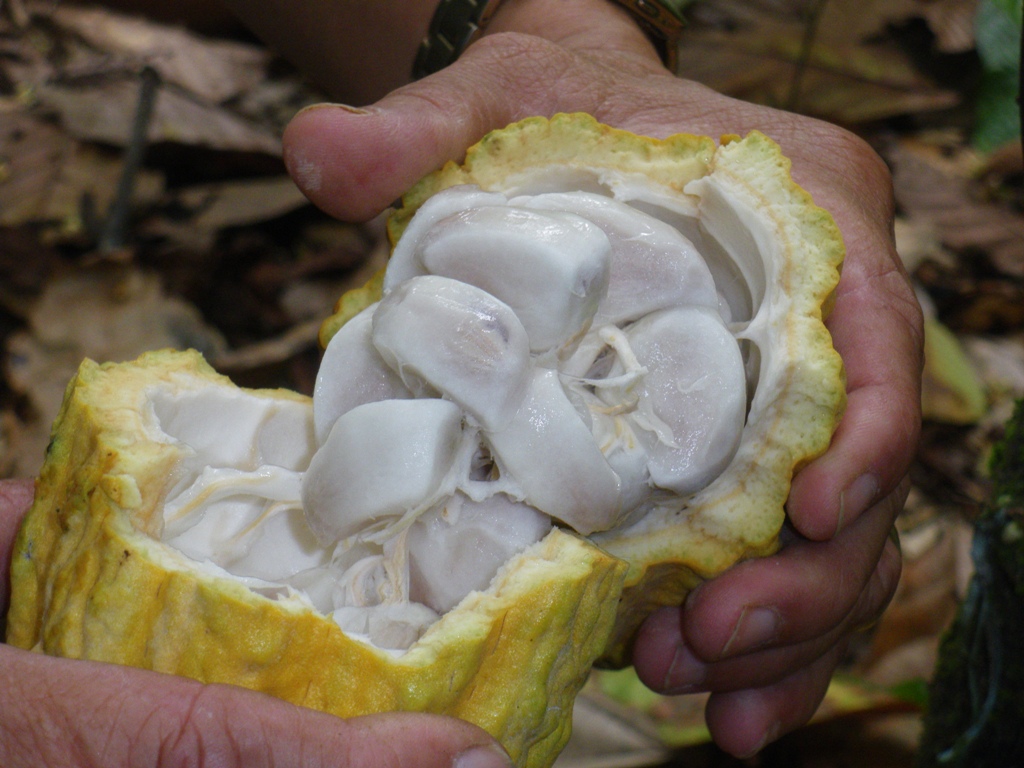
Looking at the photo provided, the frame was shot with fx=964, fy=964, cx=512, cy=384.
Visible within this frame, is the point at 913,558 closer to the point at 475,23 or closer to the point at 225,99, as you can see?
the point at 475,23

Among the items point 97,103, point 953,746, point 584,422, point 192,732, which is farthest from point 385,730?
point 97,103

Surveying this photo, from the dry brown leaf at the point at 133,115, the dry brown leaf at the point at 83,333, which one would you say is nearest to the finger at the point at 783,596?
the dry brown leaf at the point at 83,333

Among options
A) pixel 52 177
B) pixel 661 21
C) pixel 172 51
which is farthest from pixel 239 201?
pixel 661 21

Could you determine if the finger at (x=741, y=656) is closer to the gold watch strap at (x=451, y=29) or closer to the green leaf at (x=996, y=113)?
the gold watch strap at (x=451, y=29)

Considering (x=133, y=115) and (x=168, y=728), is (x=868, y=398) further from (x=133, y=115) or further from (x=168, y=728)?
(x=133, y=115)

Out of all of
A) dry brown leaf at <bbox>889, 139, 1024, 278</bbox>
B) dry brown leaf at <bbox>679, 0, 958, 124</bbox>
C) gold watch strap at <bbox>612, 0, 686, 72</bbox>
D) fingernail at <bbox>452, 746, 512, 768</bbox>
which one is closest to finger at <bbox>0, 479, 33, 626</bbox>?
fingernail at <bbox>452, 746, 512, 768</bbox>

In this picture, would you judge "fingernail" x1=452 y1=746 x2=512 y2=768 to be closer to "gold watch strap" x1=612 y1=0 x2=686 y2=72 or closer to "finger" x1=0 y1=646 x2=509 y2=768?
"finger" x1=0 y1=646 x2=509 y2=768
